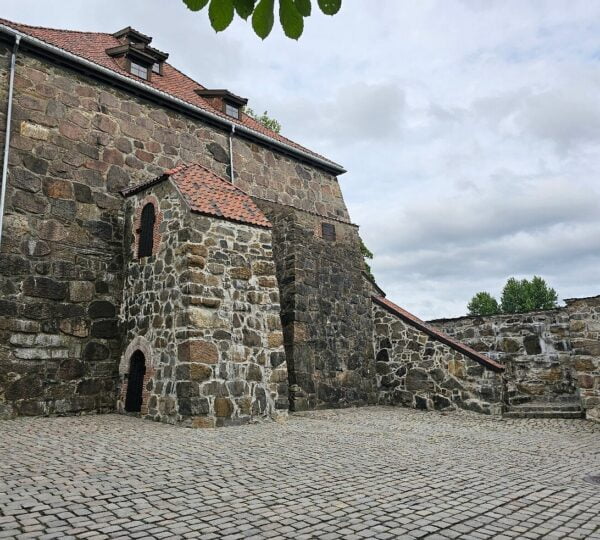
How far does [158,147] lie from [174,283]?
4.65 metres

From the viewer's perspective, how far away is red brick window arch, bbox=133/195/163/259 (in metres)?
9.94

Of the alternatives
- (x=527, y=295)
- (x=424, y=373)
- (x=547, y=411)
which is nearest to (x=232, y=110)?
(x=424, y=373)

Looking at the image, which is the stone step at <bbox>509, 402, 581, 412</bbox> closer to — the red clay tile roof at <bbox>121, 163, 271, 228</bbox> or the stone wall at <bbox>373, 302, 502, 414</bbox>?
the stone wall at <bbox>373, 302, 502, 414</bbox>

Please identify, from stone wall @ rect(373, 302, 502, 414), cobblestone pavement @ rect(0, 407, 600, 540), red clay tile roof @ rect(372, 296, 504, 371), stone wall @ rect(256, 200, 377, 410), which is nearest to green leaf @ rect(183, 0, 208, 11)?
cobblestone pavement @ rect(0, 407, 600, 540)

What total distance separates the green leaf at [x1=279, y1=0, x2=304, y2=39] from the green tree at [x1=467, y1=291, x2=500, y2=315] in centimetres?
5256

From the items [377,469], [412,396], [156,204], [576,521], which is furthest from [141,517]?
[412,396]

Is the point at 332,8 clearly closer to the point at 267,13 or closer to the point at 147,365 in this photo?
the point at 267,13

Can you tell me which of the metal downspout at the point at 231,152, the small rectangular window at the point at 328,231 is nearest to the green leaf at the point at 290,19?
Result: the small rectangular window at the point at 328,231

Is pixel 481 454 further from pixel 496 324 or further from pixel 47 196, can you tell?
pixel 47 196

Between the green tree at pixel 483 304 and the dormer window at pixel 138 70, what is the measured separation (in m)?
45.0

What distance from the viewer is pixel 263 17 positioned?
2.16 metres

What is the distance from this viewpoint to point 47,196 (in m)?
9.89

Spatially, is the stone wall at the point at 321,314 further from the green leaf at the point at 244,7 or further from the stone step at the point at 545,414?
the green leaf at the point at 244,7

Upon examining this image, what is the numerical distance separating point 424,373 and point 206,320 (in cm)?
617
